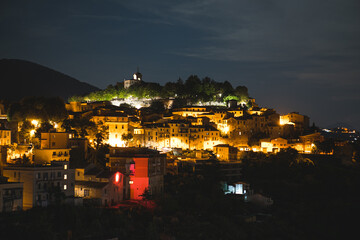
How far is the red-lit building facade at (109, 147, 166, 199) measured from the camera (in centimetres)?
2848

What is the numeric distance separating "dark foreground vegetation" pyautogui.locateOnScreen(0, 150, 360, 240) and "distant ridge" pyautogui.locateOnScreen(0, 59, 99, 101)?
66.7m

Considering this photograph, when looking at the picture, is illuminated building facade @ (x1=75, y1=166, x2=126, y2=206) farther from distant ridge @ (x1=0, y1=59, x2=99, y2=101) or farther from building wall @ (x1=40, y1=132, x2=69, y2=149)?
distant ridge @ (x1=0, y1=59, x2=99, y2=101)

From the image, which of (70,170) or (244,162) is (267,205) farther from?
(70,170)

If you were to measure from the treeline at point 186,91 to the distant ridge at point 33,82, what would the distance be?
36670 millimetres

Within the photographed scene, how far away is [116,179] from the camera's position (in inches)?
Result: 1045

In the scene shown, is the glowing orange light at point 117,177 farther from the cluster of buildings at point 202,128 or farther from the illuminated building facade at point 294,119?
the illuminated building facade at point 294,119

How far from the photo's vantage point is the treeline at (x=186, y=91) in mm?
59000

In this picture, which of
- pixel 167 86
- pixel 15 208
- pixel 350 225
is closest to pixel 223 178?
pixel 350 225

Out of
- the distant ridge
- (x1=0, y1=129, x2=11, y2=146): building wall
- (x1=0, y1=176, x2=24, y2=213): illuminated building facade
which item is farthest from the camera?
the distant ridge

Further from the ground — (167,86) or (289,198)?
(167,86)

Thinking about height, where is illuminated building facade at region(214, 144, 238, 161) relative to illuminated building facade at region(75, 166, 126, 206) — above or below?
above

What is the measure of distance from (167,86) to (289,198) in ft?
97.4

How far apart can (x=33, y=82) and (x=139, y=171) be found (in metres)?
93.6

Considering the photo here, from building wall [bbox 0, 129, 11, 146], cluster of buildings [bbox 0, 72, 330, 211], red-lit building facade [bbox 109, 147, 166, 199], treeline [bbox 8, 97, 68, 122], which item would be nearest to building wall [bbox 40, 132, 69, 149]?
cluster of buildings [bbox 0, 72, 330, 211]
